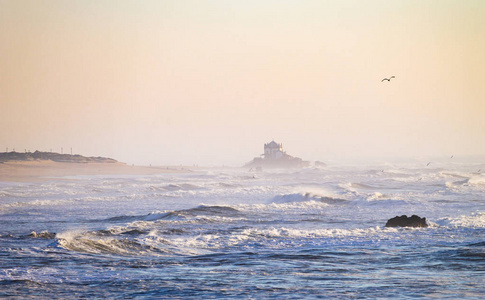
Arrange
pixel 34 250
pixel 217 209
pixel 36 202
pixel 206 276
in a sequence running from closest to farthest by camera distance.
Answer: pixel 206 276, pixel 34 250, pixel 217 209, pixel 36 202

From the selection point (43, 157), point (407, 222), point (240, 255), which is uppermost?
point (43, 157)

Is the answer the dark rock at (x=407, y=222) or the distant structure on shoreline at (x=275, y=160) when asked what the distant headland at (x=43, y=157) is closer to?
the distant structure on shoreline at (x=275, y=160)

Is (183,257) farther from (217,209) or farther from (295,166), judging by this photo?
(295,166)

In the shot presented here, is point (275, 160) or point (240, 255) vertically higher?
point (275, 160)

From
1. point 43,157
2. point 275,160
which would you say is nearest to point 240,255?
point 43,157

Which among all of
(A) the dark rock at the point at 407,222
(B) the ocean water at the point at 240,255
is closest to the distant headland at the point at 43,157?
(B) the ocean water at the point at 240,255

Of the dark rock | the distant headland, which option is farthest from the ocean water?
the distant headland

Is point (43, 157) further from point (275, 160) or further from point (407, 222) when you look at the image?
point (407, 222)

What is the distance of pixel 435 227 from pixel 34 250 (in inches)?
519

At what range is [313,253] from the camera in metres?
15.6

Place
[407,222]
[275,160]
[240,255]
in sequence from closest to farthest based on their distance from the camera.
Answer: [240,255]
[407,222]
[275,160]

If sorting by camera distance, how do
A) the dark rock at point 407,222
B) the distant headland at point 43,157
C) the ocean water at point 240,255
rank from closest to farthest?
the ocean water at point 240,255 < the dark rock at point 407,222 < the distant headland at point 43,157

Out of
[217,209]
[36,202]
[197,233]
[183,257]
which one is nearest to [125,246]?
[183,257]

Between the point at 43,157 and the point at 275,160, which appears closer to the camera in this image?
the point at 43,157
